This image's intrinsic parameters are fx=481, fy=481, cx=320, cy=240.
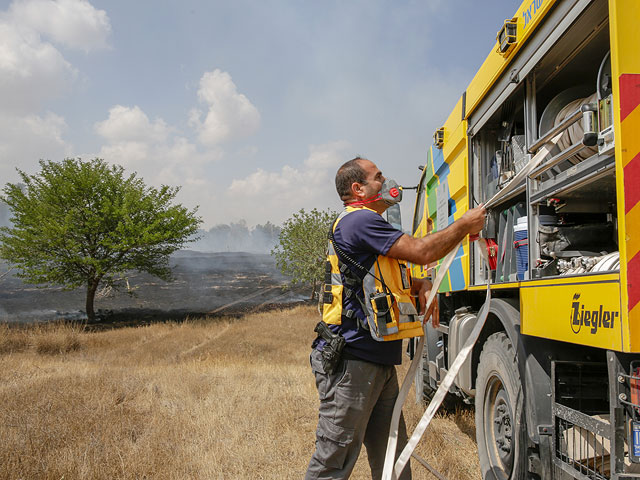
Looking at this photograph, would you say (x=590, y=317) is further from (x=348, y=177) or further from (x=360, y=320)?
(x=348, y=177)

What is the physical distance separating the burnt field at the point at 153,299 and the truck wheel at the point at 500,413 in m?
22.2

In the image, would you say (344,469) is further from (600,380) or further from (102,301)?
(102,301)

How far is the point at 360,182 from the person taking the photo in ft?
8.63

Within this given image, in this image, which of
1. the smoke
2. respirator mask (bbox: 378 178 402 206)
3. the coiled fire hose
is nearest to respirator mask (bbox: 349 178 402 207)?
respirator mask (bbox: 378 178 402 206)

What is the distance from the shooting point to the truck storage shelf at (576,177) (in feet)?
6.73

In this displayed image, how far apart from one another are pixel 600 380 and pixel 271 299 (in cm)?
3226

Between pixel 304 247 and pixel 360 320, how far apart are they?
94.1ft

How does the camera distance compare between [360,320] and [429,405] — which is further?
[429,405]

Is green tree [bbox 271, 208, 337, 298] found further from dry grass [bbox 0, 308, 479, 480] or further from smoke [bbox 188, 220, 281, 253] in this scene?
smoke [bbox 188, 220, 281, 253]

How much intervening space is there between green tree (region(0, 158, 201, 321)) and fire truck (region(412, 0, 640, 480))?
1988 cm

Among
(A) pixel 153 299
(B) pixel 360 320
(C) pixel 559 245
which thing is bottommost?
(A) pixel 153 299

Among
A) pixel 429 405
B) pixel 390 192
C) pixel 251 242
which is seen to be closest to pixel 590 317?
pixel 429 405

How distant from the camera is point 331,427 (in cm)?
235

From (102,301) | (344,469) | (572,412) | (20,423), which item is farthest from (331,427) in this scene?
(102,301)
